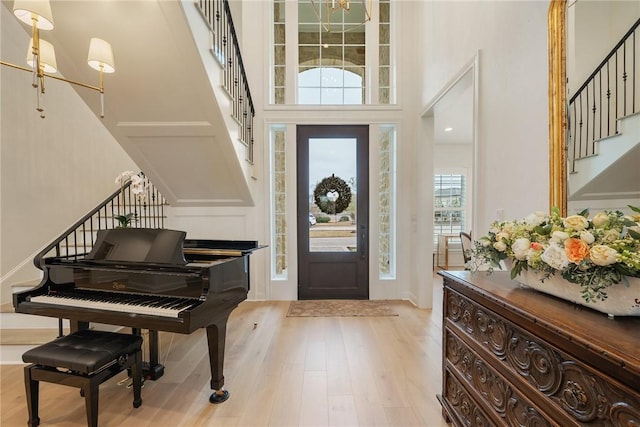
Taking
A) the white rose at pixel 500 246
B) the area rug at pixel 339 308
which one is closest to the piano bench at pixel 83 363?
the area rug at pixel 339 308

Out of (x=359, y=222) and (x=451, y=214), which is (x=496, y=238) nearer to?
(x=359, y=222)

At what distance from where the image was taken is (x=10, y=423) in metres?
1.79

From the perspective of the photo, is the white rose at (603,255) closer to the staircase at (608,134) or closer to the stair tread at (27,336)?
the staircase at (608,134)

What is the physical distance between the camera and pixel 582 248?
1.00 metres

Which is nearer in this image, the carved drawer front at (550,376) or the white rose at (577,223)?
the carved drawer front at (550,376)

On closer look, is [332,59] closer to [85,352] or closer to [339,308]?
[339,308]

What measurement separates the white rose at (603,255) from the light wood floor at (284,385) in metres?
1.42

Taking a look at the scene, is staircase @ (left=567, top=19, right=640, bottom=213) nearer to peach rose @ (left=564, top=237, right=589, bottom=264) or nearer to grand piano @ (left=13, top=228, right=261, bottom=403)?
peach rose @ (left=564, top=237, right=589, bottom=264)

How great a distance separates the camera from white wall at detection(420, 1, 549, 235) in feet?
5.93

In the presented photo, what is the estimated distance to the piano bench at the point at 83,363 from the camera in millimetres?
1604

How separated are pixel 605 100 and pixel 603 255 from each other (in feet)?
2.73

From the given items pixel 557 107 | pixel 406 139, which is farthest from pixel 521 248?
pixel 406 139

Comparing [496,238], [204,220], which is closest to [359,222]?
[204,220]

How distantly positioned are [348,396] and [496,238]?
1481 mm
